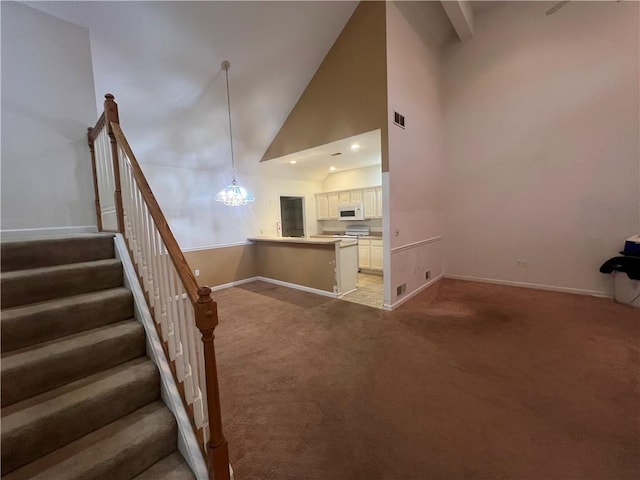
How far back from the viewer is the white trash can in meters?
3.56

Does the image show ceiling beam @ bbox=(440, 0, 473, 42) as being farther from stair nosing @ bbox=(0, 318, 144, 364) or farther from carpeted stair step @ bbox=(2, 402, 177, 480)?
carpeted stair step @ bbox=(2, 402, 177, 480)

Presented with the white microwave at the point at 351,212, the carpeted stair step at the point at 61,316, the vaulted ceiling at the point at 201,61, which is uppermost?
the vaulted ceiling at the point at 201,61

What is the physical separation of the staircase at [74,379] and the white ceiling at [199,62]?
2.38m

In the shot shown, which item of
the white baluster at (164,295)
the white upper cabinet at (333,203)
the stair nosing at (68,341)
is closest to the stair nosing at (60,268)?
the stair nosing at (68,341)

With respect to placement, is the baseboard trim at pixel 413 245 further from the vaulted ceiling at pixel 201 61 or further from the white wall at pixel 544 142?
the vaulted ceiling at pixel 201 61

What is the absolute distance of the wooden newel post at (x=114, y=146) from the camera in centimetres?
202

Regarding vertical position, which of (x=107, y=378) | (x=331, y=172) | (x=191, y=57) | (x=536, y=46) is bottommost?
(x=107, y=378)

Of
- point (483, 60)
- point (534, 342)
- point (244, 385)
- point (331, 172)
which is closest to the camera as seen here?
point (244, 385)

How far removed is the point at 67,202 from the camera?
260 cm

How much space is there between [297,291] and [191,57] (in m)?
3.86

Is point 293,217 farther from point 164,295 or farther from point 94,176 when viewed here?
point 164,295

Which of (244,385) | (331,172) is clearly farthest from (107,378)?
(331,172)

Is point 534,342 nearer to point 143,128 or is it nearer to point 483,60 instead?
point 483,60

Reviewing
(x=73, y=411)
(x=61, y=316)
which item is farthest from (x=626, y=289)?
(x=61, y=316)
